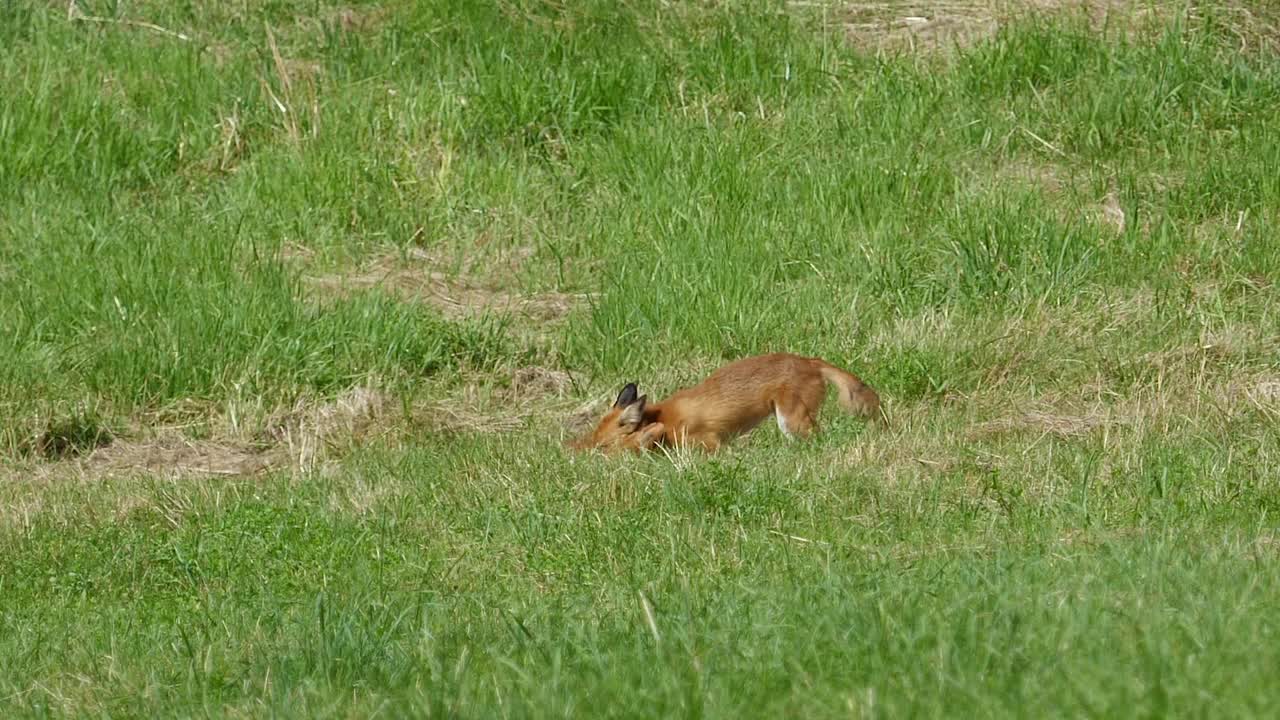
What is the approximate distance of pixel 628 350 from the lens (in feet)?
39.8

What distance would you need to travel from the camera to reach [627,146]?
14.5m

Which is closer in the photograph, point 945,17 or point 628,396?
point 628,396

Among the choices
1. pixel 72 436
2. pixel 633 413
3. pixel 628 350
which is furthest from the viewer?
pixel 628 350

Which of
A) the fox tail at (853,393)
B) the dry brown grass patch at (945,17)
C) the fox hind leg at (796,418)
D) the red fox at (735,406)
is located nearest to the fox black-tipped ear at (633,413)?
the red fox at (735,406)

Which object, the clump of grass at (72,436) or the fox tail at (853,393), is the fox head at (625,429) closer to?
the fox tail at (853,393)

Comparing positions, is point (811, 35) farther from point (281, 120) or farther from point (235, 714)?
point (235, 714)

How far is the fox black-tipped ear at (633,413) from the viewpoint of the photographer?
10242 mm

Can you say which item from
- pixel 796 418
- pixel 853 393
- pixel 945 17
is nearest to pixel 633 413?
pixel 796 418

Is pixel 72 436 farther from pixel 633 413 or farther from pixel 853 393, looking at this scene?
pixel 853 393

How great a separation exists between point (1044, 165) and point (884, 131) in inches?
50.2

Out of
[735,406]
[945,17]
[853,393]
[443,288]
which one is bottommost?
[443,288]

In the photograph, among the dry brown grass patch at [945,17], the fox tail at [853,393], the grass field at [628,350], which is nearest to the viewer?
the grass field at [628,350]

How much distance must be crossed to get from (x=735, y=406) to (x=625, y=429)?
71 centimetres

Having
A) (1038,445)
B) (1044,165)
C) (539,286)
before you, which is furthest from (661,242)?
(1038,445)
